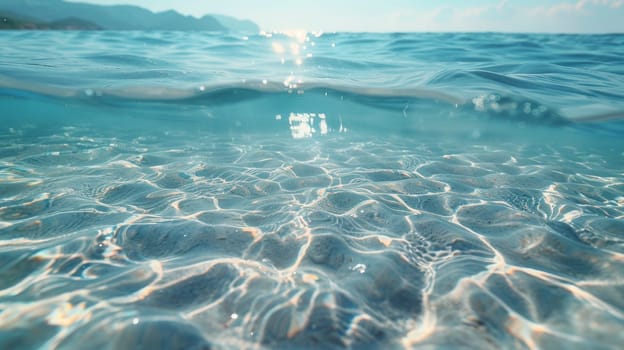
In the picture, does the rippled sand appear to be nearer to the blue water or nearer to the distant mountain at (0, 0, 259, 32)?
the blue water

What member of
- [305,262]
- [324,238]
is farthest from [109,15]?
[305,262]

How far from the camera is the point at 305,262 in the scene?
2996 millimetres

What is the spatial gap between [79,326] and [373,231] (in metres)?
2.97

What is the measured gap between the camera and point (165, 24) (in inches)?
3413

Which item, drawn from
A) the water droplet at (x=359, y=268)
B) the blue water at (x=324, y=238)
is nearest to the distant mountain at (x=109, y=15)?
the blue water at (x=324, y=238)

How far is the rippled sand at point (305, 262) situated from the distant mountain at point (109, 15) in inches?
2595

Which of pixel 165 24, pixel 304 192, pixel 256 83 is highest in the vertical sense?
pixel 165 24

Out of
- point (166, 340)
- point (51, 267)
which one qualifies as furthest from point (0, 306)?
point (166, 340)

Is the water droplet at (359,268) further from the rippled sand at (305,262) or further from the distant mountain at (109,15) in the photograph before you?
the distant mountain at (109,15)

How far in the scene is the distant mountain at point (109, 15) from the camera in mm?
64750

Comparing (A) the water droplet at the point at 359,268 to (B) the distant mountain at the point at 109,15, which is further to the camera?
(B) the distant mountain at the point at 109,15

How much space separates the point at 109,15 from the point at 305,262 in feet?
363

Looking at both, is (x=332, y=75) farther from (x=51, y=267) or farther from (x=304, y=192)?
(x=51, y=267)

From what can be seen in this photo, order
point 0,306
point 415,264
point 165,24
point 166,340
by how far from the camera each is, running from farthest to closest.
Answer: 1. point 165,24
2. point 415,264
3. point 0,306
4. point 166,340
